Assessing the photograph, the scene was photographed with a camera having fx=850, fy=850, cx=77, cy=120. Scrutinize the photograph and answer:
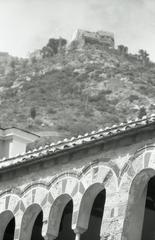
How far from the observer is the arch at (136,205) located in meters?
23.0

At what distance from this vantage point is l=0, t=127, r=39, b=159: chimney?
32219 millimetres

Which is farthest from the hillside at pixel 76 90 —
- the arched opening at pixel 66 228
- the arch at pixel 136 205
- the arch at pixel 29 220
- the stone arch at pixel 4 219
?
the arch at pixel 136 205

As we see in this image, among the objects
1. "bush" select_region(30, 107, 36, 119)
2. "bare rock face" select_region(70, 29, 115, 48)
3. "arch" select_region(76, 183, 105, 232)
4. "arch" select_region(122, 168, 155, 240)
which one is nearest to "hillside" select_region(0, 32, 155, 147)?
"bush" select_region(30, 107, 36, 119)

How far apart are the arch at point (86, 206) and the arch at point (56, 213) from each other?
948 millimetres

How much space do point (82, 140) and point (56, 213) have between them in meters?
2.46

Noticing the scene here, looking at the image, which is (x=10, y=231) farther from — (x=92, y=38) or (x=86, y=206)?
(x=92, y=38)

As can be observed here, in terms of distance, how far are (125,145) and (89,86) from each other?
10816 cm

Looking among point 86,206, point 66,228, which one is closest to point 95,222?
point 66,228

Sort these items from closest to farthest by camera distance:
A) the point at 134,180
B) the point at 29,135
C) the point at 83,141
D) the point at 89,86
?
the point at 134,180 → the point at 83,141 → the point at 29,135 → the point at 89,86

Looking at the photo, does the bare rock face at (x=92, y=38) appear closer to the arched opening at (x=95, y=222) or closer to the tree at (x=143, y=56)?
the tree at (x=143, y=56)

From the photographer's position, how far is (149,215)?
25.5 meters

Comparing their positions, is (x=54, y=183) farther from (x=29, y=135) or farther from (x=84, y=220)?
(x=29, y=135)

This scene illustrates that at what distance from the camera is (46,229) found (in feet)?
83.4

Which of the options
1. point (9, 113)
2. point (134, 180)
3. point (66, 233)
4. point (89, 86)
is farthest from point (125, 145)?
point (89, 86)
